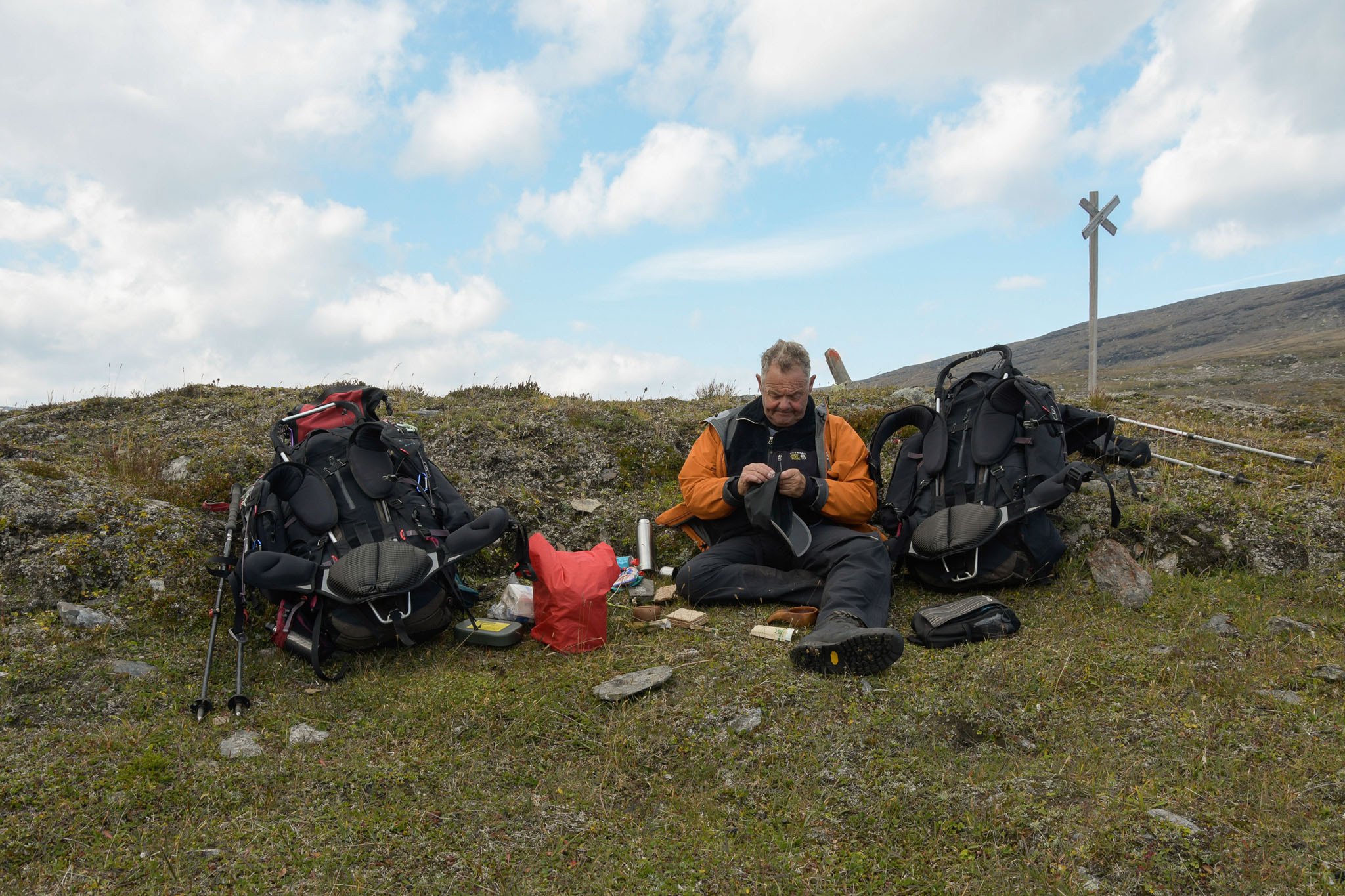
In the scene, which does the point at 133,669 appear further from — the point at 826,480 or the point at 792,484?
the point at 826,480

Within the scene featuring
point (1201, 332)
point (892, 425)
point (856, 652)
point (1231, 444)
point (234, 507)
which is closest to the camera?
point (856, 652)

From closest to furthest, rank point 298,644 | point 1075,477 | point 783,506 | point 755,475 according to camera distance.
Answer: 1. point 298,644
2. point 1075,477
3. point 755,475
4. point 783,506

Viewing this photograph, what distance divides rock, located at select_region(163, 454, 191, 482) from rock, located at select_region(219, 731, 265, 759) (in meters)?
4.07

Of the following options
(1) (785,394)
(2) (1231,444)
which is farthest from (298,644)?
(2) (1231,444)

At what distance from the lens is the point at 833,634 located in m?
4.69

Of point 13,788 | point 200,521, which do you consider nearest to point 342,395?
point 200,521

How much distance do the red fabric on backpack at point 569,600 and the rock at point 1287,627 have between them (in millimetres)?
4597

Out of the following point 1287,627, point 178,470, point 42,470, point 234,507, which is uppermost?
point 42,470

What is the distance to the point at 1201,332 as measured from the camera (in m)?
108

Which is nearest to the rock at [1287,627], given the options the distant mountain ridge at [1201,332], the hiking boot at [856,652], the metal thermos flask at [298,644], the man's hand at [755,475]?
the hiking boot at [856,652]

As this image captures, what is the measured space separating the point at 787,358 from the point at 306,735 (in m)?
4.49

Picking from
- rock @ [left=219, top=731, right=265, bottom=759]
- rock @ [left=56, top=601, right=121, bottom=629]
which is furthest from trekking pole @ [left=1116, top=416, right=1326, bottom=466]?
rock @ [left=56, top=601, right=121, bottom=629]

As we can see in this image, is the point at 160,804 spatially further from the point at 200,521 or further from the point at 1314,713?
the point at 1314,713

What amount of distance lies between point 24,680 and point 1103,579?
769 cm
